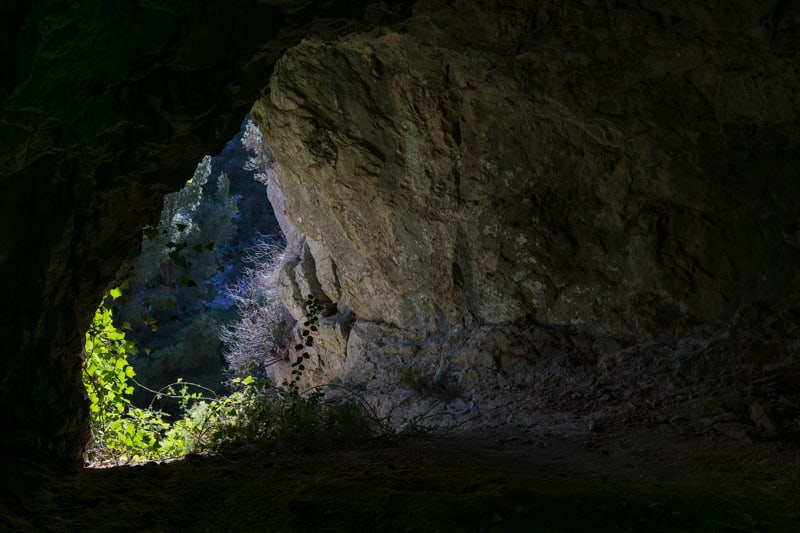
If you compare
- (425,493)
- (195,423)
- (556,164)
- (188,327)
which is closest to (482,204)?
(556,164)

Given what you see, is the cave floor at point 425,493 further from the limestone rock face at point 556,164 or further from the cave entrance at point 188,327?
the limestone rock face at point 556,164

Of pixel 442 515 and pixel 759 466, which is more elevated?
pixel 442 515

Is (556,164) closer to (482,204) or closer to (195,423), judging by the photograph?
(482,204)

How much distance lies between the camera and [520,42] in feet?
16.0

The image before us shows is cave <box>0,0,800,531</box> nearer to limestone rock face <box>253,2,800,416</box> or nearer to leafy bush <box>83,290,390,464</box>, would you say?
limestone rock face <box>253,2,800,416</box>

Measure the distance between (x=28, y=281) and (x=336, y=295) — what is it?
6.11 m

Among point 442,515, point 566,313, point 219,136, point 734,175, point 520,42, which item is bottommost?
point 442,515

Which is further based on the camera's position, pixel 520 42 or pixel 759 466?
pixel 520 42

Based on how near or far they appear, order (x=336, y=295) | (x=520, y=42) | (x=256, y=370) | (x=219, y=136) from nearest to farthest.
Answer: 1. (x=219, y=136)
2. (x=520, y=42)
3. (x=336, y=295)
4. (x=256, y=370)

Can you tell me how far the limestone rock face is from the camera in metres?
4.76

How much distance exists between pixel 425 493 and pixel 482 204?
3.98 m

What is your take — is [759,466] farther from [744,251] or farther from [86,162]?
[86,162]

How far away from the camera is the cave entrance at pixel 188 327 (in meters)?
5.12

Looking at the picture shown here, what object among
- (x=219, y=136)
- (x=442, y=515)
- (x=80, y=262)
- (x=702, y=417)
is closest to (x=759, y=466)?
(x=702, y=417)
